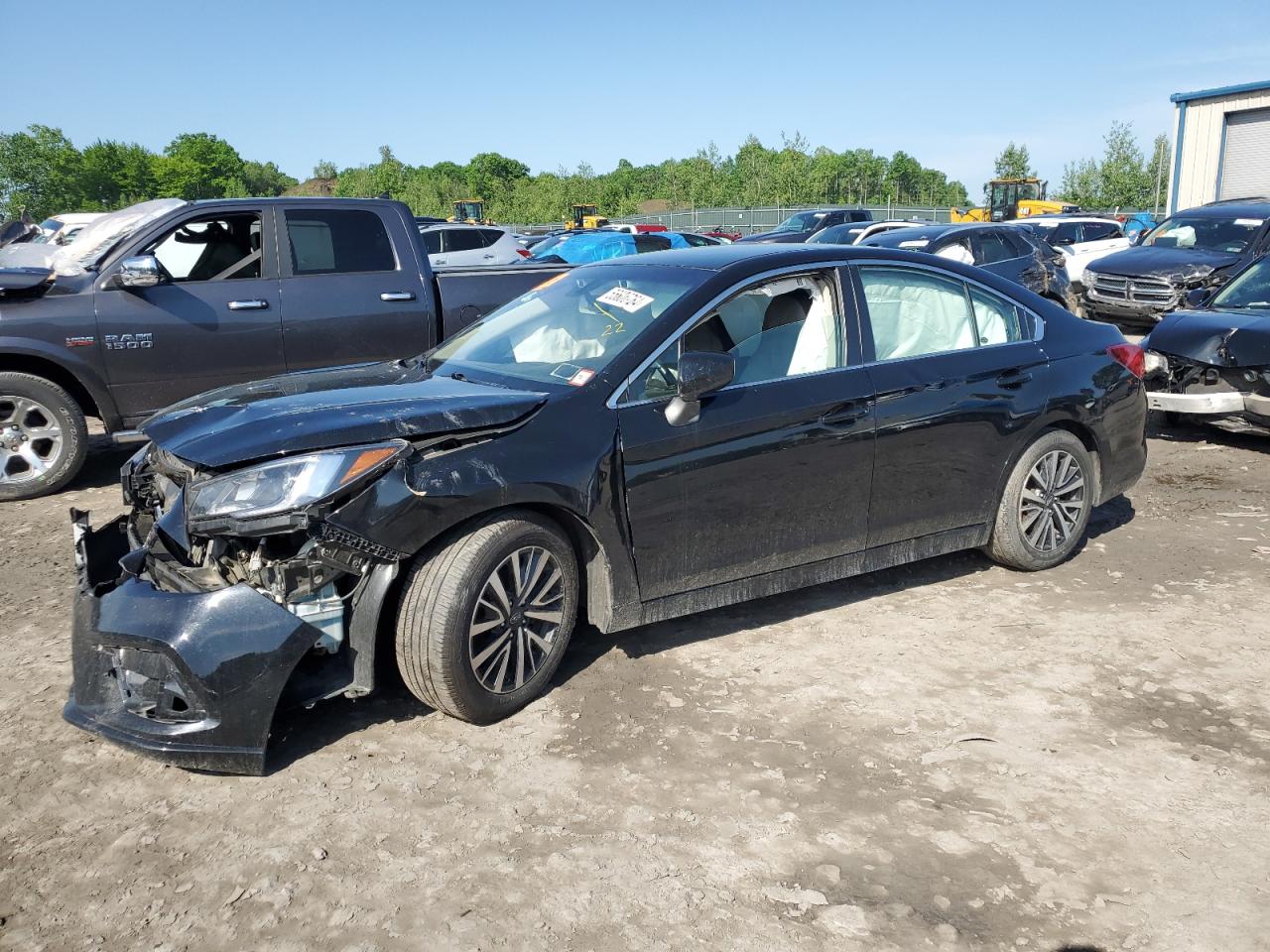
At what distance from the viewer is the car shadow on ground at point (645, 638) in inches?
150

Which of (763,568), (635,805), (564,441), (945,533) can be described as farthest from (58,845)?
(945,533)

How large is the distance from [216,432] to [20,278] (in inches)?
170

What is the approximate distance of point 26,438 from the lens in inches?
279

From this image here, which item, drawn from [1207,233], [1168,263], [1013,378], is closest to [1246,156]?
[1207,233]

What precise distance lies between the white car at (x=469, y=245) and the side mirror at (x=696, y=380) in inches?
587

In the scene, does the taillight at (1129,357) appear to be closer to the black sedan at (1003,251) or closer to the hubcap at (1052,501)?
the hubcap at (1052,501)

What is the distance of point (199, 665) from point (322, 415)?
3.07ft

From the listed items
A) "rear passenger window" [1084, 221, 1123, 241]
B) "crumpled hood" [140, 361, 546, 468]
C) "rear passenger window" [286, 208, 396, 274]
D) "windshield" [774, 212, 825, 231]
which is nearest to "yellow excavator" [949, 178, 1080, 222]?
"windshield" [774, 212, 825, 231]

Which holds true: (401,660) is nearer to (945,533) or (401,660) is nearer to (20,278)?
(945,533)

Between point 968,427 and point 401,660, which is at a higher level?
point 968,427

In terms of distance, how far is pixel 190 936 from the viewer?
2.73 m

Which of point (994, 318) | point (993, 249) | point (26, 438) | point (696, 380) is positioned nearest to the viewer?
point (696, 380)

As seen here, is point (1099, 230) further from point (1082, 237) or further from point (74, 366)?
point (74, 366)

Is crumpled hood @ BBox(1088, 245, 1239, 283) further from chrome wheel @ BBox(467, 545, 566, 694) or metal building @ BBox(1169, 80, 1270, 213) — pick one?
metal building @ BBox(1169, 80, 1270, 213)
